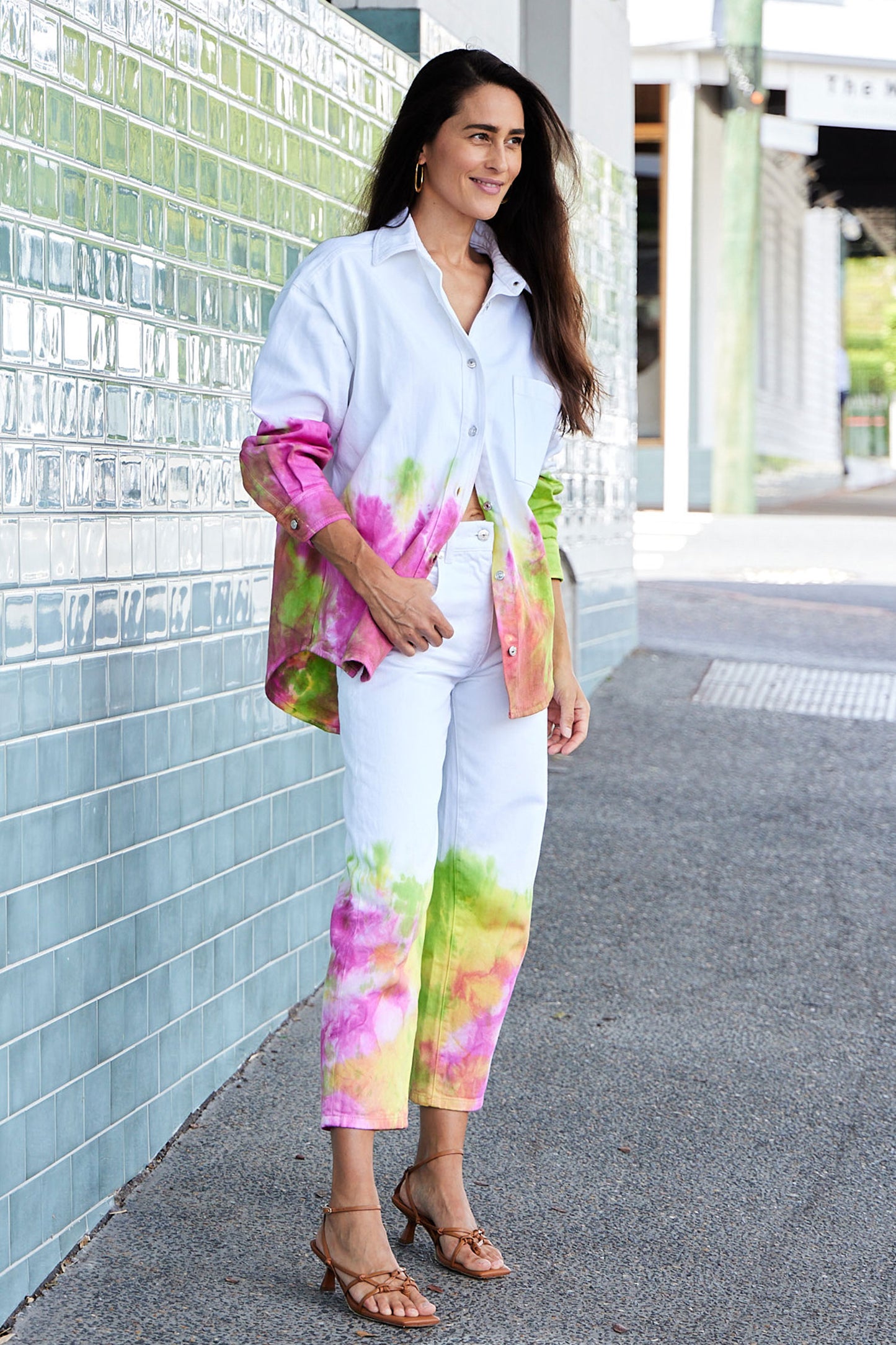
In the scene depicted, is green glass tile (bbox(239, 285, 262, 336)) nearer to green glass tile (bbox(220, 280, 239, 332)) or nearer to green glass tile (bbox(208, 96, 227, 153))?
green glass tile (bbox(220, 280, 239, 332))

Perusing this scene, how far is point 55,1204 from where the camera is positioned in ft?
10.1

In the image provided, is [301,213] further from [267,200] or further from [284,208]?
[267,200]

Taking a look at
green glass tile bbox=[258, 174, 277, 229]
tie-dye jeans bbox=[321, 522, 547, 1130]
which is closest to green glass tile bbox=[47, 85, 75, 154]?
tie-dye jeans bbox=[321, 522, 547, 1130]

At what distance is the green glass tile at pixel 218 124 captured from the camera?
377 centimetres

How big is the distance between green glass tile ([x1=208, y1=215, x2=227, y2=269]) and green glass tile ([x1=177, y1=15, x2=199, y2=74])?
30 centimetres

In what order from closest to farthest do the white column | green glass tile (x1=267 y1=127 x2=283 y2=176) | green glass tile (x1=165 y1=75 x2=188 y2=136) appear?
green glass tile (x1=165 y1=75 x2=188 y2=136) < green glass tile (x1=267 y1=127 x2=283 y2=176) < the white column

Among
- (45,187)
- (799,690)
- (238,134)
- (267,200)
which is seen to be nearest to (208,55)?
(238,134)

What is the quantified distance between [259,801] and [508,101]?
1780 millimetres

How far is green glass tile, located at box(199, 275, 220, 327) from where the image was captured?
375 cm

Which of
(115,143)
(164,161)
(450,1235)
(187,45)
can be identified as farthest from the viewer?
(187,45)

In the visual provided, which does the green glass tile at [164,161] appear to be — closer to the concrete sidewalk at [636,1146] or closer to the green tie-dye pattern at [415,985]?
the green tie-dye pattern at [415,985]

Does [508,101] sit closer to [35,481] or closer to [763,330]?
[35,481]

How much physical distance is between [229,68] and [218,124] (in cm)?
15

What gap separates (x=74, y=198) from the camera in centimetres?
309
